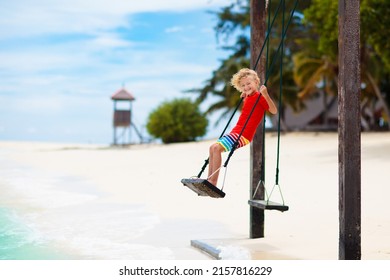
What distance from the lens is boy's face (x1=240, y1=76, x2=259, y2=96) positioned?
6.36 metres

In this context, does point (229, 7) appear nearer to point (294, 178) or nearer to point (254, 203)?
point (294, 178)

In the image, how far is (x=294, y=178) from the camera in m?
14.4

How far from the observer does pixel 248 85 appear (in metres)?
6.37

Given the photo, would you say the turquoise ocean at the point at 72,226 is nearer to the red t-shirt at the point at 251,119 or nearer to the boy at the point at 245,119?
the boy at the point at 245,119

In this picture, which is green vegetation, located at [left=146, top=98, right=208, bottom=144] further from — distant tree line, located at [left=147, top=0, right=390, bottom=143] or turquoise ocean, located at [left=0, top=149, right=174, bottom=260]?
turquoise ocean, located at [left=0, top=149, right=174, bottom=260]

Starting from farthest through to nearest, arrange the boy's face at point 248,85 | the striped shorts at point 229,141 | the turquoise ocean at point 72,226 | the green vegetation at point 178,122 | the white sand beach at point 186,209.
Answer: the green vegetation at point 178,122 → the turquoise ocean at point 72,226 → the white sand beach at point 186,209 → the boy's face at point 248,85 → the striped shorts at point 229,141

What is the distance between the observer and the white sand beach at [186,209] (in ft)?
24.0

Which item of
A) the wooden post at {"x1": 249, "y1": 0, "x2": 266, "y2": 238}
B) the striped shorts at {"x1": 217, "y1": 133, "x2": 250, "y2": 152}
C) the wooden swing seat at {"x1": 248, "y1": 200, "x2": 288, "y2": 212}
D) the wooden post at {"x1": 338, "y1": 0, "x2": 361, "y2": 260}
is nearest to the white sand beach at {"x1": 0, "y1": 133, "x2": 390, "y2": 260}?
the wooden post at {"x1": 249, "y1": 0, "x2": 266, "y2": 238}

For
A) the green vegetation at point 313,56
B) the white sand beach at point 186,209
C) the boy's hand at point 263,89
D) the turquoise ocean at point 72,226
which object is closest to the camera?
the boy's hand at point 263,89

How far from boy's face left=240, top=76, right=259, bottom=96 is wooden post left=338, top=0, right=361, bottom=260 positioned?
1.03 m

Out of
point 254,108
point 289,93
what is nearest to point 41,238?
point 254,108

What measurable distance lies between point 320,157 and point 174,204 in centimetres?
737

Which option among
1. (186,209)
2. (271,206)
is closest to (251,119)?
(271,206)

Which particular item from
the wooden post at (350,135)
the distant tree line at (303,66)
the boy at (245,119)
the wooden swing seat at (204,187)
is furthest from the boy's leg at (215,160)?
the distant tree line at (303,66)
